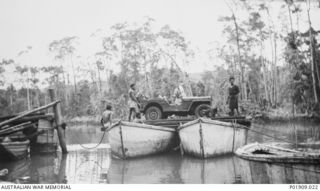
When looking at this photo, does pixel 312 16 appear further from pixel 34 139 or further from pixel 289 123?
pixel 34 139

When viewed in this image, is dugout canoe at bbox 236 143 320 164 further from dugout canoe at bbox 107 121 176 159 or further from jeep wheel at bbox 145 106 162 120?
jeep wheel at bbox 145 106 162 120

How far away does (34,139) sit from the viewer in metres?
9.30

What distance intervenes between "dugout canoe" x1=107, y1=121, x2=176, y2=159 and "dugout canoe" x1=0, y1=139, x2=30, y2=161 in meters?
1.91

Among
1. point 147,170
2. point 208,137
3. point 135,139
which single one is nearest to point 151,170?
point 147,170

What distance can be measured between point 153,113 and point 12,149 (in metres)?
3.26

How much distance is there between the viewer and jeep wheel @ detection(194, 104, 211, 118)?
8.77 metres

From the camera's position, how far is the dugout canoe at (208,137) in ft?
24.7

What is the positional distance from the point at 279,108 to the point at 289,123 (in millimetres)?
1042

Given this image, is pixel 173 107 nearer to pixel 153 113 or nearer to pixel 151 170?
pixel 153 113

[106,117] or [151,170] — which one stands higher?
[106,117]

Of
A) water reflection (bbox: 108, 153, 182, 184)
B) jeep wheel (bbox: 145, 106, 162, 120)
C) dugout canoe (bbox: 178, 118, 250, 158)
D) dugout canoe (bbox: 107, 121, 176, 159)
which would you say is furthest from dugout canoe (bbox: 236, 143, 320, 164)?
jeep wheel (bbox: 145, 106, 162, 120)

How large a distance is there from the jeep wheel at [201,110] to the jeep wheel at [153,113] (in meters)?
0.88

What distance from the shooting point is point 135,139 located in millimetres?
7750

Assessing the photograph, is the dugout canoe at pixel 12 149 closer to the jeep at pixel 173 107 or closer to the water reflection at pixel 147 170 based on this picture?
the water reflection at pixel 147 170
